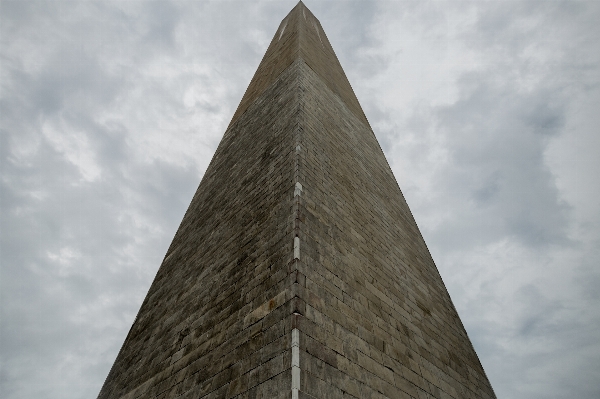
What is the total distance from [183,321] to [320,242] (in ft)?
8.43

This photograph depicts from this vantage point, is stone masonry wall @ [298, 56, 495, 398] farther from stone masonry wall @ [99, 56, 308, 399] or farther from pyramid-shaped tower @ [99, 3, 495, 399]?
stone masonry wall @ [99, 56, 308, 399]

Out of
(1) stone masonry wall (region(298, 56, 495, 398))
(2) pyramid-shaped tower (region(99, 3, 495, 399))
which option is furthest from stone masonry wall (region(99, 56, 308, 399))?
(1) stone masonry wall (region(298, 56, 495, 398))

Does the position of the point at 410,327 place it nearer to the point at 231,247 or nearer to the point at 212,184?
the point at 231,247

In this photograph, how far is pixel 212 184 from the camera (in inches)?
348

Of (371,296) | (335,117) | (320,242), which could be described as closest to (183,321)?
(320,242)

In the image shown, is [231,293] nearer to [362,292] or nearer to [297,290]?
[297,290]

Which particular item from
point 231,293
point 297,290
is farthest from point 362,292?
point 231,293

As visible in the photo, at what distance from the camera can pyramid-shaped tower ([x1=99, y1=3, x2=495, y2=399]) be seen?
134 inches

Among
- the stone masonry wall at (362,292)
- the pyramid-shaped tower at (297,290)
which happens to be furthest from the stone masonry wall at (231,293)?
the stone masonry wall at (362,292)

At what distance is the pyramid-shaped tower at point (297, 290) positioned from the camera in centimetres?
341

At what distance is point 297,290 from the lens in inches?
138

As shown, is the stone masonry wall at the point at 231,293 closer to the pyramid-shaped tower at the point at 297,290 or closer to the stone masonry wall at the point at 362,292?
the pyramid-shaped tower at the point at 297,290

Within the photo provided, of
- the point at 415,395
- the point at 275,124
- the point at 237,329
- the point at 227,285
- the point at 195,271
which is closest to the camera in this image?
the point at 237,329

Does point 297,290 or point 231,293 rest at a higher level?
point 231,293
